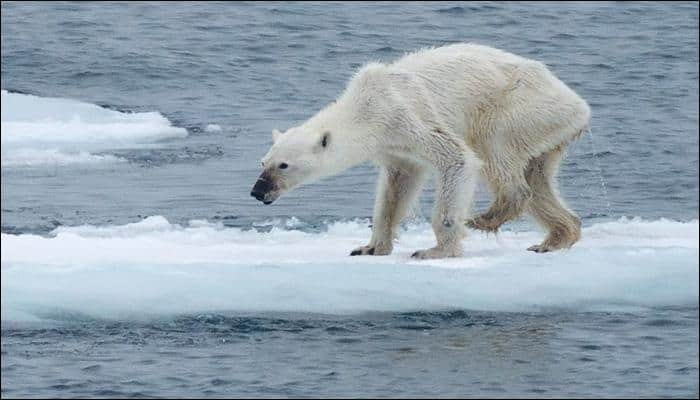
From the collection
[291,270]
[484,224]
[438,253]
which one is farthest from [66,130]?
[291,270]

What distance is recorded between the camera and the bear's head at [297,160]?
10875 mm

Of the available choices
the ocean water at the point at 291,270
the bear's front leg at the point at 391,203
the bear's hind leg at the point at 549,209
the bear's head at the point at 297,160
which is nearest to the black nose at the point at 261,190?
the bear's head at the point at 297,160

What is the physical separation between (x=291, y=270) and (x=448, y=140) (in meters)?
1.43

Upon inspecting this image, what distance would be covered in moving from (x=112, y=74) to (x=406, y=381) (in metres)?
14.3

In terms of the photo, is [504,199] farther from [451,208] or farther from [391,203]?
[391,203]

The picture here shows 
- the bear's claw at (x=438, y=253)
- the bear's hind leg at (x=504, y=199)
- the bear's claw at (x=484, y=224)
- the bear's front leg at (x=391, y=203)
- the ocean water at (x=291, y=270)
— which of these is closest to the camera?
the ocean water at (x=291, y=270)

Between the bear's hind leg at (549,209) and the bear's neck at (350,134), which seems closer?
the bear's neck at (350,134)

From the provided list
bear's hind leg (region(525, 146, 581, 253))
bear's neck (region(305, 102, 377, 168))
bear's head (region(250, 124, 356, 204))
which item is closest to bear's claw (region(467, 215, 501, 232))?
bear's hind leg (region(525, 146, 581, 253))

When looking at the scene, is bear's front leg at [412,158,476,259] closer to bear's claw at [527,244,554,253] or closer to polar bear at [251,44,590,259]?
polar bear at [251,44,590,259]

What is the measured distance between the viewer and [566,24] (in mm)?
26719

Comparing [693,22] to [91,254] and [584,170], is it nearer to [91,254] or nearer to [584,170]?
[584,170]

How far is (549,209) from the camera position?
1170 cm

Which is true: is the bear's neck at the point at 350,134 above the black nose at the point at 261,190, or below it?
above

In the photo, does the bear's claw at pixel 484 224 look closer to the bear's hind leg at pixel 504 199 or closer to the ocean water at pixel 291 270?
the bear's hind leg at pixel 504 199
